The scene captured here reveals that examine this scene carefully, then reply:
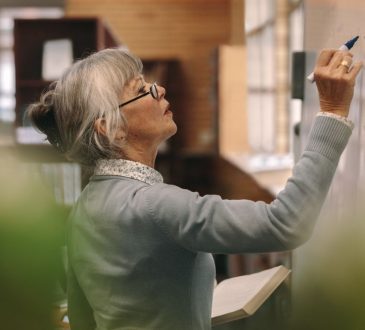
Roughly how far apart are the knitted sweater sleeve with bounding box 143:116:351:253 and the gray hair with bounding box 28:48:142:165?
0.19 metres

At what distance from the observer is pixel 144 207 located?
2.87 ft

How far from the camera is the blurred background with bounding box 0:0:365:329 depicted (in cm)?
45

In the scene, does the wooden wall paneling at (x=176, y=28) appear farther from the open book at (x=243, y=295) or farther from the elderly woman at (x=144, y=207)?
the elderly woman at (x=144, y=207)

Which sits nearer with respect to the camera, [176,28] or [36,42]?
[36,42]

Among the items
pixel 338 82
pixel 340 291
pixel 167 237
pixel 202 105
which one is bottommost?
pixel 202 105

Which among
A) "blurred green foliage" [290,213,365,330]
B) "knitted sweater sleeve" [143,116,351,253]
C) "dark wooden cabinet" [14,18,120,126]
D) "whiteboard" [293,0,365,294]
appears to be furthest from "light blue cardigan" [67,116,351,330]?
"dark wooden cabinet" [14,18,120,126]

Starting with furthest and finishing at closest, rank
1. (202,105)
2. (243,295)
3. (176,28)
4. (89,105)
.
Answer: (202,105) < (176,28) < (243,295) < (89,105)

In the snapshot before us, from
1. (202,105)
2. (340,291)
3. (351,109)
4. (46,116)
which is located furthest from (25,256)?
(202,105)

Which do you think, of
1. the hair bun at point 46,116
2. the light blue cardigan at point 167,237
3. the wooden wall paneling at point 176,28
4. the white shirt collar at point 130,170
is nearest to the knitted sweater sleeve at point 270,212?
the light blue cardigan at point 167,237

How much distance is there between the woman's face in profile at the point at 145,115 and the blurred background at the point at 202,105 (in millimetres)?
166

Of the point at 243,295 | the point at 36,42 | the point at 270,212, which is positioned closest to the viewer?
the point at 270,212

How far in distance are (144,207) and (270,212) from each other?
0.61 ft

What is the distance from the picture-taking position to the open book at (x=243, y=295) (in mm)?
992

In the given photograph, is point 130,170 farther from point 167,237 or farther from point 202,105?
point 202,105
